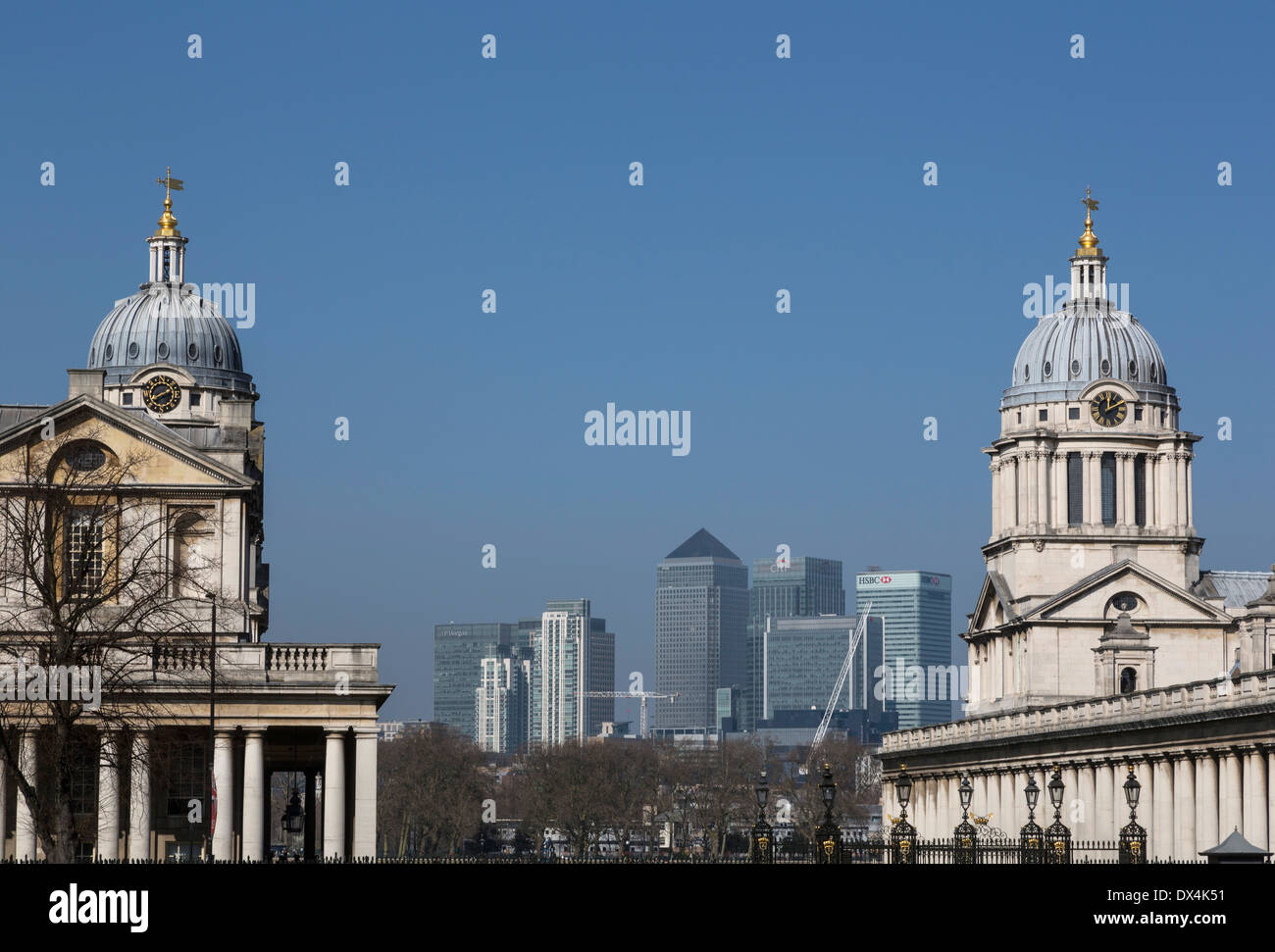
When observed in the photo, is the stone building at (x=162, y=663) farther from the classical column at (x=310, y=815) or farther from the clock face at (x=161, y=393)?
the clock face at (x=161, y=393)

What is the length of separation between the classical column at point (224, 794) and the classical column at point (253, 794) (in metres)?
0.40

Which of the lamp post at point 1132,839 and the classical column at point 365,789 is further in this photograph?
the classical column at point 365,789

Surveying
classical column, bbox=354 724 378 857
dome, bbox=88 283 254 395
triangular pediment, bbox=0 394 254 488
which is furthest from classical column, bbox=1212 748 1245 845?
dome, bbox=88 283 254 395

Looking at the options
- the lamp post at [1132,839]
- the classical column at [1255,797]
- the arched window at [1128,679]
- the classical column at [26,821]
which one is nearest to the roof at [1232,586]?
the arched window at [1128,679]

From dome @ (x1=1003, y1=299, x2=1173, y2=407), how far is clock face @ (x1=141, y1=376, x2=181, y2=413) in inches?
1847

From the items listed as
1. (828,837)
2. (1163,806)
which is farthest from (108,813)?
(1163,806)

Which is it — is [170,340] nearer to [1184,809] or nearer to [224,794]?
[1184,809]

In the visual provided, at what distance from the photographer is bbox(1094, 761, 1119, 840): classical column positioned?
10650 centimetres

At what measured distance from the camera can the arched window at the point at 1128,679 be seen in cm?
12475

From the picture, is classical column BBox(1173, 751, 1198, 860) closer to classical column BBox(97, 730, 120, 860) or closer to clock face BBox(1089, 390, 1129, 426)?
clock face BBox(1089, 390, 1129, 426)

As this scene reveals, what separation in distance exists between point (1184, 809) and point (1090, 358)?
46.1 meters

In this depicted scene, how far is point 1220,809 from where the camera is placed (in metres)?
91.4

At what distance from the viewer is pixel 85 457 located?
76188mm
